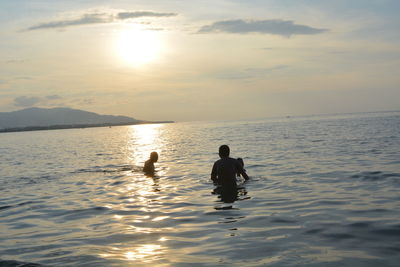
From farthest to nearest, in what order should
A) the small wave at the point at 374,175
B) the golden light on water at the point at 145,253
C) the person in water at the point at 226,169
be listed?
the small wave at the point at 374,175 < the person in water at the point at 226,169 < the golden light on water at the point at 145,253

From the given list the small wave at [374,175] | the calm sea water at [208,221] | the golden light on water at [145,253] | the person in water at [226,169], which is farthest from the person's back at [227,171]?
the golden light on water at [145,253]

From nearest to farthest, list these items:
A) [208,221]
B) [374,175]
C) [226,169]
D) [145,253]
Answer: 1. [145,253]
2. [208,221]
3. [226,169]
4. [374,175]

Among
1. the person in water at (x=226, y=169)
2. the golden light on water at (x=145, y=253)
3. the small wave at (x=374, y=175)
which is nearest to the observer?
the golden light on water at (x=145, y=253)

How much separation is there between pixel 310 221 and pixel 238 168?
20.4ft

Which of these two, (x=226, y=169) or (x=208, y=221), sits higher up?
(x=226, y=169)

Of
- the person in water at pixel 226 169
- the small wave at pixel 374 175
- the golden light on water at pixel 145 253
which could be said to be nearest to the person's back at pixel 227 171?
the person in water at pixel 226 169

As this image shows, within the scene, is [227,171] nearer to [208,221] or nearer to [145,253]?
[208,221]

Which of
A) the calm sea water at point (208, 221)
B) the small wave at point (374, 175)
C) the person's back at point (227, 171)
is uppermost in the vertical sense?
the person's back at point (227, 171)

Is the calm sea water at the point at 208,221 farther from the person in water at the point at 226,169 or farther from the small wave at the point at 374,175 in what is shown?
the person in water at the point at 226,169

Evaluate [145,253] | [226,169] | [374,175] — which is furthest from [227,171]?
[145,253]

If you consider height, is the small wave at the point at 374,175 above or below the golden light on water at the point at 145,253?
below

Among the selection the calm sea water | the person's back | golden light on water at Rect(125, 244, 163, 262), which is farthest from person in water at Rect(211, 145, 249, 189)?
golden light on water at Rect(125, 244, 163, 262)

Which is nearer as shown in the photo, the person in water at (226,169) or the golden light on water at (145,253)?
the golden light on water at (145,253)

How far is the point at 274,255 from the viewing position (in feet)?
25.0
